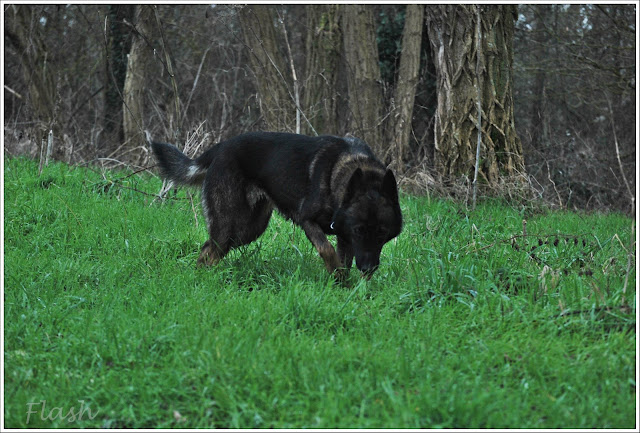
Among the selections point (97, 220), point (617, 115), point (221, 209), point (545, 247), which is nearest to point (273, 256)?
point (221, 209)

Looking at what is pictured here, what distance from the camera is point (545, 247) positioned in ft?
19.3

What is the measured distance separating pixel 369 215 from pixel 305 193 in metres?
0.72

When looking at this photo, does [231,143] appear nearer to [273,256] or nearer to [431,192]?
[273,256]

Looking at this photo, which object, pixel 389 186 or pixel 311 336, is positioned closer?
pixel 311 336

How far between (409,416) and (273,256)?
314 centimetres

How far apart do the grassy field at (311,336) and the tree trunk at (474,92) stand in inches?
96.3

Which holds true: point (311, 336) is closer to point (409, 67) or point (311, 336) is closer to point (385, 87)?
point (385, 87)

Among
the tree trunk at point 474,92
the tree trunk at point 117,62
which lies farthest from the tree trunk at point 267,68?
the tree trunk at point 117,62

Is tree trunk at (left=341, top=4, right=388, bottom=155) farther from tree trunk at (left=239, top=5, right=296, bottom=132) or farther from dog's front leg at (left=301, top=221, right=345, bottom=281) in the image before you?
dog's front leg at (left=301, top=221, right=345, bottom=281)

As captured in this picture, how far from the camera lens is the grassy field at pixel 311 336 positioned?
2990 mm

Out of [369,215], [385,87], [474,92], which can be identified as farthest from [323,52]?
[369,215]

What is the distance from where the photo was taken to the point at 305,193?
5.40m

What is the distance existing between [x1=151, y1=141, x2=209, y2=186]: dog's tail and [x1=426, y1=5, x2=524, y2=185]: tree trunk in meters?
4.06

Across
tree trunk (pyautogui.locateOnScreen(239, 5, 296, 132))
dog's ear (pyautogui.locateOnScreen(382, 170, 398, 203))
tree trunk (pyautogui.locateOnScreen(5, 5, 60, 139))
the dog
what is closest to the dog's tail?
the dog
